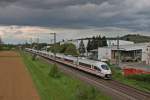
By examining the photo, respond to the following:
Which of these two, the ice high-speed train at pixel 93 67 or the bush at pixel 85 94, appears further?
the ice high-speed train at pixel 93 67

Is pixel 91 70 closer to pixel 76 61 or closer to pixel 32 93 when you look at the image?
pixel 76 61

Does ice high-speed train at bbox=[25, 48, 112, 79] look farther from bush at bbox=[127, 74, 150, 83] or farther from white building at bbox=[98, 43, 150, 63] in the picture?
white building at bbox=[98, 43, 150, 63]

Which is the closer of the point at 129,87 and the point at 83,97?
the point at 83,97

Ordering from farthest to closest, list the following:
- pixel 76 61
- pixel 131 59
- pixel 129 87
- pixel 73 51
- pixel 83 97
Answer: pixel 73 51
pixel 131 59
pixel 76 61
pixel 129 87
pixel 83 97

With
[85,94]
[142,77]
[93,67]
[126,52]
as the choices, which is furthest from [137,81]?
[126,52]

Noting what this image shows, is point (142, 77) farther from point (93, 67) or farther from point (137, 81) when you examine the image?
point (93, 67)

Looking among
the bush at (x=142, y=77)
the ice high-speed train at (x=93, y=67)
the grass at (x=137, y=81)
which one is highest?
the ice high-speed train at (x=93, y=67)

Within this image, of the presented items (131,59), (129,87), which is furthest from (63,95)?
(131,59)

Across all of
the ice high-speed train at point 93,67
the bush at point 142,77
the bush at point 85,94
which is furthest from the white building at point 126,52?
the bush at point 85,94

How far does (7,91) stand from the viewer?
118ft

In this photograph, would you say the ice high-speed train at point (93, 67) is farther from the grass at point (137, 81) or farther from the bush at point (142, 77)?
the bush at point (142, 77)

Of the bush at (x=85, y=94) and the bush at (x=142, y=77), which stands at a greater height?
the bush at (x=85, y=94)

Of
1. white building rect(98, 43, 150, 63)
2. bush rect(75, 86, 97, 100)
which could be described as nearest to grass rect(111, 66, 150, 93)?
bush rect(75, 86, 97, 100)

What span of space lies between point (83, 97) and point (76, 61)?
4598cm
